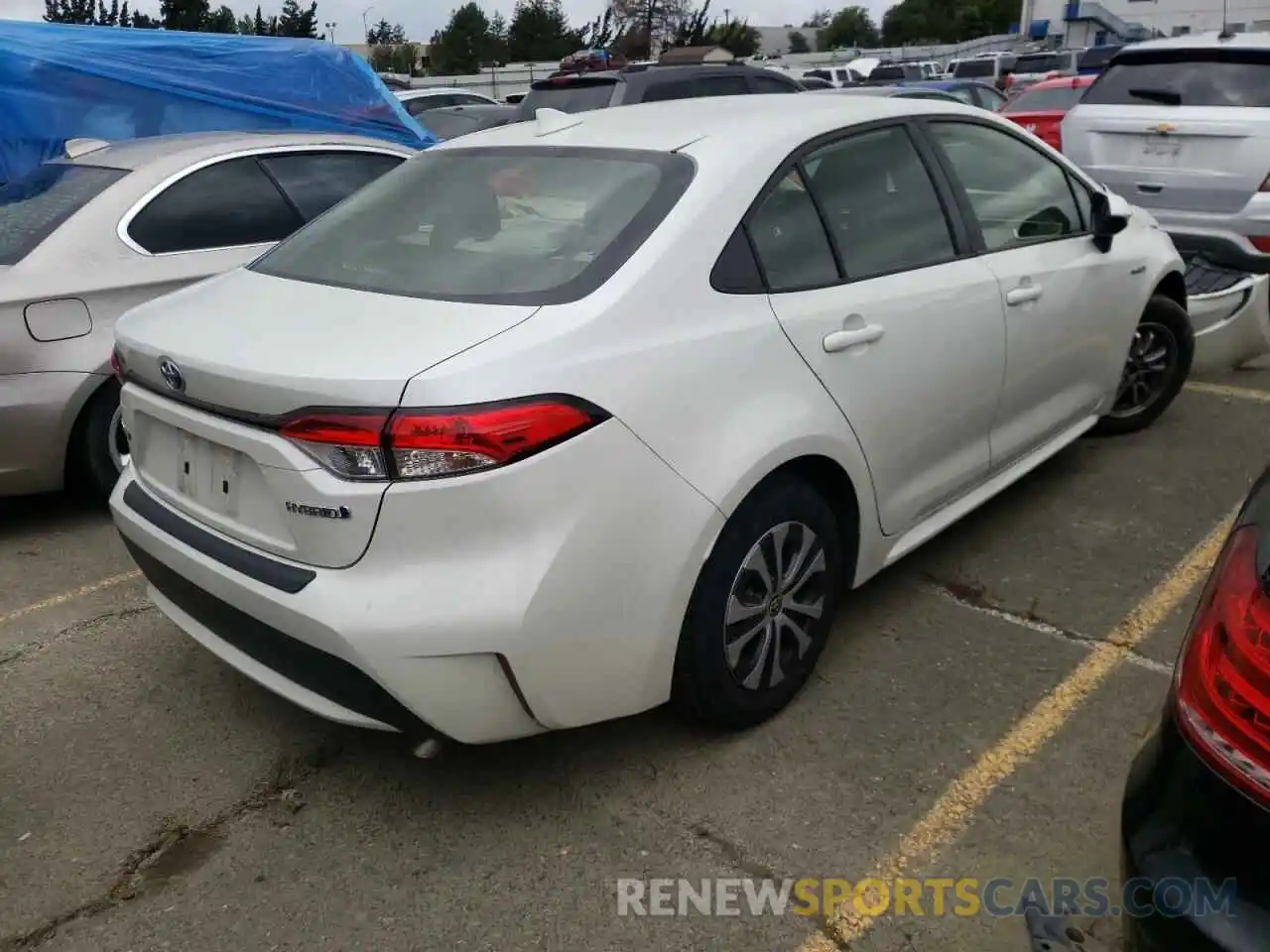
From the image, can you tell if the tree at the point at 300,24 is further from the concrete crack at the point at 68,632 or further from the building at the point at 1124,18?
the concrete crack at the point at 68,632

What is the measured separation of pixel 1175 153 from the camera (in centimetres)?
619

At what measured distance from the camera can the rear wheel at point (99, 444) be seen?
4309 millimetres

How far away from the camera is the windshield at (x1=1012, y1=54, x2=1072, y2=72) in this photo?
2786 cm

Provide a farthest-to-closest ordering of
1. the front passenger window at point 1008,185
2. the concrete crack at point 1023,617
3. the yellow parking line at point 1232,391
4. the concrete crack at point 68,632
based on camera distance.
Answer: the yellow parking line at point 1232,391 → the front passenger window at point 1008,185 → the concrete crack at point 68,632 → the concrete crack at point 1023,617

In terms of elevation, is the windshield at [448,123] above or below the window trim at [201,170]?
above

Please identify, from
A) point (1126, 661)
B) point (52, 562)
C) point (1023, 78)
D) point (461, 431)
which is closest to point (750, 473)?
point (461, 431)

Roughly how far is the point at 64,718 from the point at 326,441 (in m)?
1.56

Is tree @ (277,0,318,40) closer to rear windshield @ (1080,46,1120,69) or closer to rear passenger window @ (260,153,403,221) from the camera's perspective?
rear windshield @ (1080,46,1120,69)

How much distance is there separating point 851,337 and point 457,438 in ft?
4.07

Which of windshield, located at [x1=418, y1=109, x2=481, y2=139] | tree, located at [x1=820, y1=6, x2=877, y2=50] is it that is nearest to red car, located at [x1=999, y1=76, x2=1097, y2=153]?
windshield, located at [x1=418, y1=109, x2=481, y2=139]

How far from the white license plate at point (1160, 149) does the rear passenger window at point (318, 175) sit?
172 inches

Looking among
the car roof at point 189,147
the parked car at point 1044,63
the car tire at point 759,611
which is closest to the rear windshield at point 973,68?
the parked car at point 1044,63

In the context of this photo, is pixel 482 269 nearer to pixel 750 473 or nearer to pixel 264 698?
pixel 750 473

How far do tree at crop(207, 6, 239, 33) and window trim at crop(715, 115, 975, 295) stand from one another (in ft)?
147
